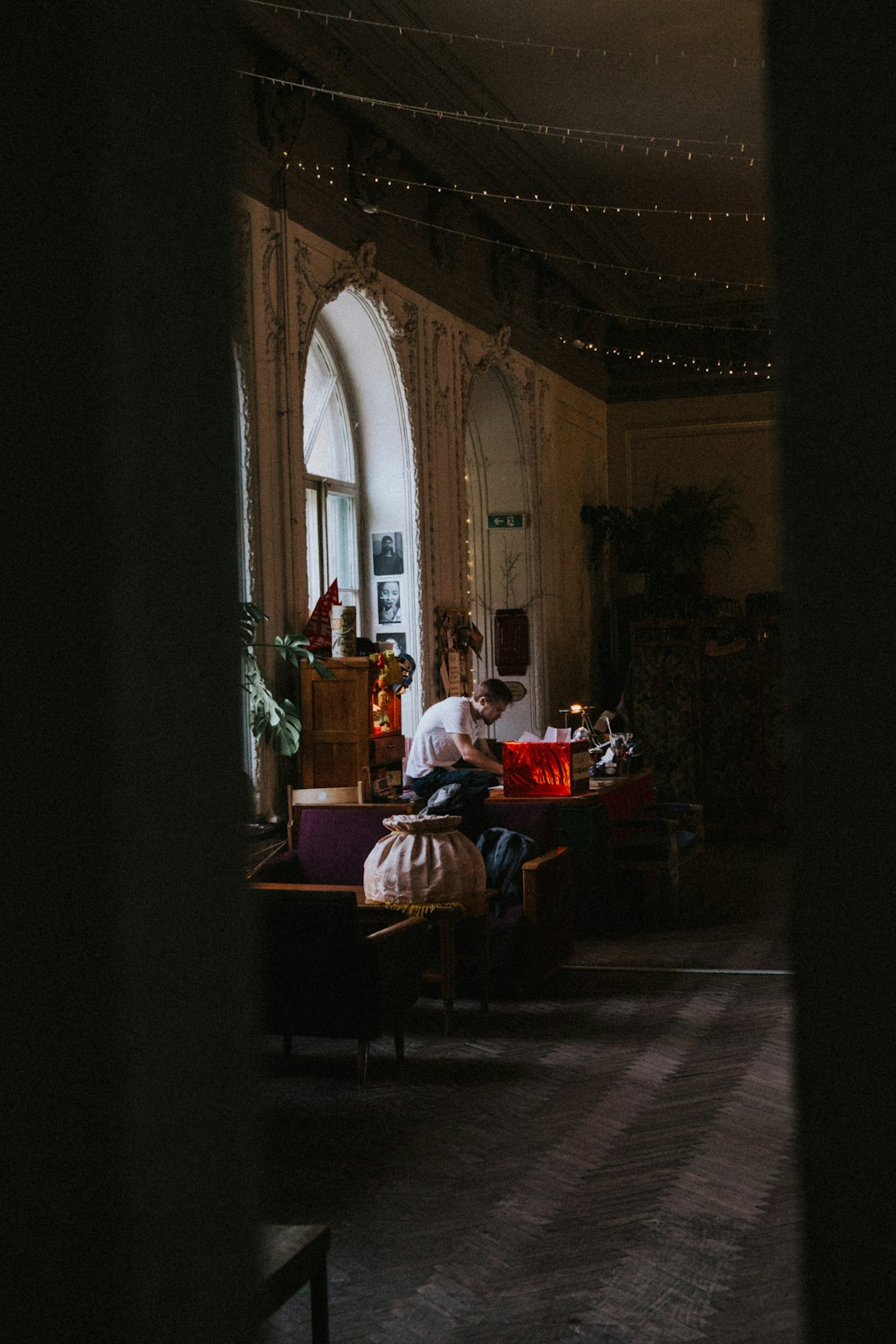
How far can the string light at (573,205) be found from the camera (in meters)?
10.2

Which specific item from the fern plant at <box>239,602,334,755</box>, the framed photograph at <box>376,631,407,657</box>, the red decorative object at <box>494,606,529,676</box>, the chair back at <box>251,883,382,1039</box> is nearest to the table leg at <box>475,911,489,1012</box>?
the chair back at <box>251,883,382,1039</box>

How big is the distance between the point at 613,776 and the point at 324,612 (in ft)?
8.08

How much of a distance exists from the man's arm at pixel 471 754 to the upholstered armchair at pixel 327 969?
2.98 meters

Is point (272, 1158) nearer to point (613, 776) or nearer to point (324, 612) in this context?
point (324, 612)

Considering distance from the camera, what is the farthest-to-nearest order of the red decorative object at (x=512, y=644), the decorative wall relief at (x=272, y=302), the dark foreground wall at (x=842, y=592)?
the red decorative object at (x=512, y=644), the decorative wall relief at (x=272, y=302), the dark foreground wall at (x=842, y=592)

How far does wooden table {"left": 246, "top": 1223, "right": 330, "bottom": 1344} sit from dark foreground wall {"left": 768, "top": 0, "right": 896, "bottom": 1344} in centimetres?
207

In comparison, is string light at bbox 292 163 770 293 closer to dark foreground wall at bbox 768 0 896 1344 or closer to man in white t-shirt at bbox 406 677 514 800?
man in white t-shirt at bbox 406 677 514 800

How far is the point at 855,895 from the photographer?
51 centimetres

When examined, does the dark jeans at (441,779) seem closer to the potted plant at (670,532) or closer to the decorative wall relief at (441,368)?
the decorative wall relief at (441,368)

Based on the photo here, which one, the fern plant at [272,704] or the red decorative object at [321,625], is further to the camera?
the red decorative object at [321,625]

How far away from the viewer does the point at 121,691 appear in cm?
61

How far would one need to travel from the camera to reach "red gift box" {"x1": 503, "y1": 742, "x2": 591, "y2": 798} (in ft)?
26.0

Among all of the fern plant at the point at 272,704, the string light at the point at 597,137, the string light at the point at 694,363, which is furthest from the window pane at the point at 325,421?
the string light at the point at 694,363

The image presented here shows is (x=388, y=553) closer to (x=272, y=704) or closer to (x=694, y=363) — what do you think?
(x=272, y=704)
